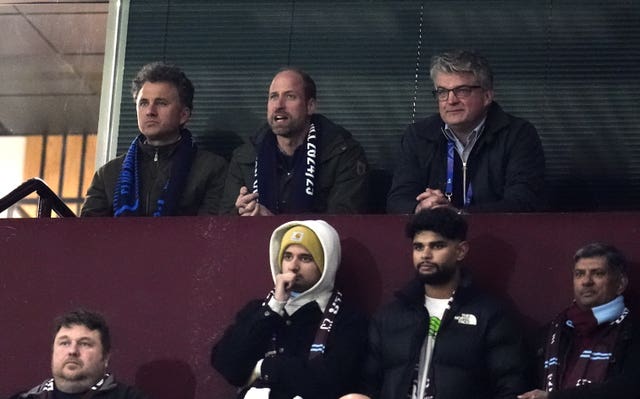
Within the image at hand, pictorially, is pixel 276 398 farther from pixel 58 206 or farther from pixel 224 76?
pixel 224 76

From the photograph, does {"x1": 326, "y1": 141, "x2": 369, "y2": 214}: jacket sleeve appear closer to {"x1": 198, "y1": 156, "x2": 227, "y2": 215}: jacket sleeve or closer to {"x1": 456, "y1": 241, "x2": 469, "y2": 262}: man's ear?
{"x1": 198, "y1": 156, "x2": 227, "y2": 215}: jacket sleeve

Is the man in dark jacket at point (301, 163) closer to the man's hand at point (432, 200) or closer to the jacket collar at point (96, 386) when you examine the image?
the man's hand at point (432, 200)

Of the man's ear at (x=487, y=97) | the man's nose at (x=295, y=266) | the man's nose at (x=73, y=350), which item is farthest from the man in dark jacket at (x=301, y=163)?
the man's nose at (x=73, y=350)

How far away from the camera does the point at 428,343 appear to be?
9.38 meters

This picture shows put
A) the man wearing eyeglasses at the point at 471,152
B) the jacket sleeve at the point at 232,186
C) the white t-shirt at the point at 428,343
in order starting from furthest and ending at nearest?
1. the jacket sleeve at the point at 232,186
2. the man wearing eyeglasses at the point at 471,152
3. the white t-shirt at the point at 428,343

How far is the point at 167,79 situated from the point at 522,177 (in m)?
2.26

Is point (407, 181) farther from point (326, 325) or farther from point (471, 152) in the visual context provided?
point (326, 325)

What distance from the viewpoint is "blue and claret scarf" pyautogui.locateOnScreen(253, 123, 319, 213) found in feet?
35.1

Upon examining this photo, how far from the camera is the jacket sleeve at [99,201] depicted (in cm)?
1130

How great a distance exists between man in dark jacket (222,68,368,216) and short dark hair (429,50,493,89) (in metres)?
0.76

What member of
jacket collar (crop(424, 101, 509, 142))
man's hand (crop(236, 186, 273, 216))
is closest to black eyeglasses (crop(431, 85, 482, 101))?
jacket collar (crop(424, 101, 509, 142))

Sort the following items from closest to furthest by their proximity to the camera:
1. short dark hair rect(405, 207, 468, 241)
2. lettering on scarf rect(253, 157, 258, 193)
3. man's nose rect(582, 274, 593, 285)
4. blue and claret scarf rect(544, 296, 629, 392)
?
blue and claret scarf rect(544, 296, 629, 392) → man's nose rect(582, 274, 593, 285) → short dark hair rect(405, 207, 468, 241) → lettering on scarf rect(253, 157, 258, 193)

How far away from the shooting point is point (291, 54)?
41.7 feet

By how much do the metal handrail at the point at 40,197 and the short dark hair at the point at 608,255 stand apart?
345cm
